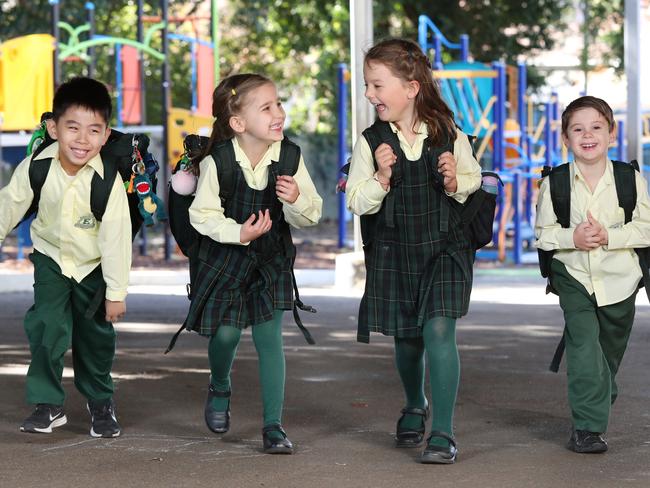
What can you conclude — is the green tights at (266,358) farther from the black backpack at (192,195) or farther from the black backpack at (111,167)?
the black backpack at (111,167)

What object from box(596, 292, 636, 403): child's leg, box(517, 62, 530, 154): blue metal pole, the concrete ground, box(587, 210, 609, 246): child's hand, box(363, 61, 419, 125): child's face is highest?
box(517, 62, 530, 154): blue metal pole

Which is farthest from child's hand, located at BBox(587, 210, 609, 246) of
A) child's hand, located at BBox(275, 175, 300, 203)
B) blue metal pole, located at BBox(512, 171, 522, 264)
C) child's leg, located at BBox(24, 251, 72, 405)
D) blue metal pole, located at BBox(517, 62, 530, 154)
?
blue metal pole, located at BBox(517, 62, 530, 154)

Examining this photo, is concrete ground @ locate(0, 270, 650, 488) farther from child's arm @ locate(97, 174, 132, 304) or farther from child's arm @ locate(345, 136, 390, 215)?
child's arm @ locate(345, 136, 390, 215)

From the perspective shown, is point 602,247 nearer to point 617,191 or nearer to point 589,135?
point 617,191

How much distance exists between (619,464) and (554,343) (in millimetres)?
3631

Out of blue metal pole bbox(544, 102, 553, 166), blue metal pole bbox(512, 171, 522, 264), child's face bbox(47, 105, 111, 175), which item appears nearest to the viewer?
child's face bbox(47, 105, 111, 175)

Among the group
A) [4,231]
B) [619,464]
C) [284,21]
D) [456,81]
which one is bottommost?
[619,464]

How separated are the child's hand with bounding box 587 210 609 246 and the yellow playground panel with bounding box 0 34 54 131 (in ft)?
35.7

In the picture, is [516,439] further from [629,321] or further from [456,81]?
[456,81]

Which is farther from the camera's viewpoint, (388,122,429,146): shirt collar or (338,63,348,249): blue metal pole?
(338,63,348,249): blue metal pole

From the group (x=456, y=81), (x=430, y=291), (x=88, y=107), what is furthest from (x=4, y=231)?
(x=456, y=81)

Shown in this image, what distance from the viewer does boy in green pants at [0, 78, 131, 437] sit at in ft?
18.6

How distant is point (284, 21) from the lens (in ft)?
86.0

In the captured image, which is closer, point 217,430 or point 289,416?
point 217,430
